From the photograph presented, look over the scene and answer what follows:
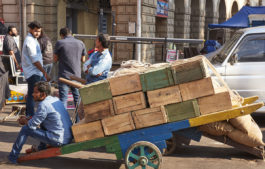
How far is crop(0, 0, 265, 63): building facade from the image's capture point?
15117 mm

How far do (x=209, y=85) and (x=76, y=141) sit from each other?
1.76 meters

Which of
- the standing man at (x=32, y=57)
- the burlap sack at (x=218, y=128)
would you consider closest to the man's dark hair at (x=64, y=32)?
the standing man at (x=32, y=57)

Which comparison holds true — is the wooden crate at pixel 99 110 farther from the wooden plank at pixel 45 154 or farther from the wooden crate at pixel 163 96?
the wooden plank at pixel 45 154

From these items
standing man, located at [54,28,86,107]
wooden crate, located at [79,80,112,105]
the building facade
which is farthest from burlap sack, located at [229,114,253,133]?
the building facade

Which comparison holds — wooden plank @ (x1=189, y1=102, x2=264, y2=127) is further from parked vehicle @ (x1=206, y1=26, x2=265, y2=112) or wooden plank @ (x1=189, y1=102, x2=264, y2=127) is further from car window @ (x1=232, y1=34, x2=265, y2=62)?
car window @ (x1=232, y1=34, x2=265, y2=62)

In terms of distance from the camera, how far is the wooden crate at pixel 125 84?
484cm

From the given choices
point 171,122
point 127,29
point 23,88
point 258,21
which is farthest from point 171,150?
point 127,29

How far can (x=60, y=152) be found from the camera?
5.12 metres

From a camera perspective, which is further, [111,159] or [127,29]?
[127,29]

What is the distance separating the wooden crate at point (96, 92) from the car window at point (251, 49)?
3.76 meters

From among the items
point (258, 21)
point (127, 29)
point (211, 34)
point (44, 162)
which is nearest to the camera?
point (44, 162)

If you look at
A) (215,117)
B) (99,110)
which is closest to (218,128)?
(215,117)

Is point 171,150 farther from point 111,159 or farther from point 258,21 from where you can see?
point 258,21

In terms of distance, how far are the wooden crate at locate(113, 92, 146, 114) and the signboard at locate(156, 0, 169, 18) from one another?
52.0 ft
